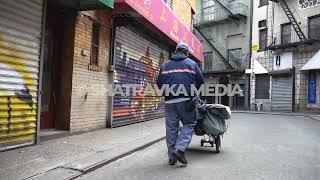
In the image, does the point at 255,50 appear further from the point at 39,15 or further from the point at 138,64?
the point at 39,15

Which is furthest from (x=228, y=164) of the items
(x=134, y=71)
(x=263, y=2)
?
(x=263, y=2)

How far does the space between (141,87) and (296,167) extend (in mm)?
9042

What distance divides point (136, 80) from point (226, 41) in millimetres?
23775

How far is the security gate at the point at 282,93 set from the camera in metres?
30.1

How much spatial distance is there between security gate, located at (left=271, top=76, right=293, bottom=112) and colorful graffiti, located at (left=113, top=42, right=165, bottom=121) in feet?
50.9

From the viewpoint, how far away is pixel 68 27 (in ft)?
33.0

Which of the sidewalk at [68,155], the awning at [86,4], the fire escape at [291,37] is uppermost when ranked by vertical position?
the fire escape at [291,37]

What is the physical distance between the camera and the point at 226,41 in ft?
121

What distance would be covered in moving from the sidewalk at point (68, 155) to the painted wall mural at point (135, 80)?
8.43ft

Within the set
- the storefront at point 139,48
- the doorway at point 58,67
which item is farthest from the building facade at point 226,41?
the doorway at point 58,67

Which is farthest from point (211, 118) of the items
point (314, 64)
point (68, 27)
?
point (314, 64)

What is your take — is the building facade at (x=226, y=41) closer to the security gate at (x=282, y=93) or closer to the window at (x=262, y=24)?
the window at (x=262, y=24)

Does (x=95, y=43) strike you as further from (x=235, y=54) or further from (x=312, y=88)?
(x=235, y=54)

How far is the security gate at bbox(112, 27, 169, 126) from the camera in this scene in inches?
500
